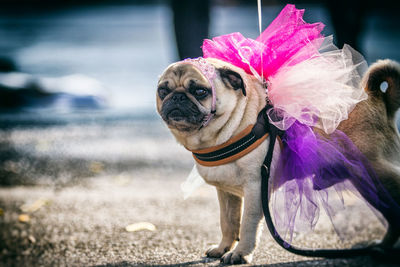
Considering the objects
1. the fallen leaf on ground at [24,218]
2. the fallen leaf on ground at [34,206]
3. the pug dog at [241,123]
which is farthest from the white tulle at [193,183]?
the fallen leaf on ground at [34,206]

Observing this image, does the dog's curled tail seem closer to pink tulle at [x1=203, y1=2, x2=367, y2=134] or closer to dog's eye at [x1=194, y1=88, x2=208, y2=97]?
pink tulle at [x1=203, y1=2, x2=367, y2=134]

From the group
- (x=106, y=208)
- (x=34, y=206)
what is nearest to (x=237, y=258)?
(x=106, y=208)

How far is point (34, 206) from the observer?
3.46 m

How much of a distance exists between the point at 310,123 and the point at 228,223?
2.45 ft

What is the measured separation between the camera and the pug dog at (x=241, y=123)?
2137 millimetres

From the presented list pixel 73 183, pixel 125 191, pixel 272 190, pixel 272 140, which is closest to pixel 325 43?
pixel 272 140

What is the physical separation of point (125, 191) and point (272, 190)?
84.5 inches

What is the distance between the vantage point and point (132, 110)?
8758mm

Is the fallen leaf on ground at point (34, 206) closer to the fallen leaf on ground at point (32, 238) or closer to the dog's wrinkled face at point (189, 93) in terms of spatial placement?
the fallen leaf on ground at point (32, 238)

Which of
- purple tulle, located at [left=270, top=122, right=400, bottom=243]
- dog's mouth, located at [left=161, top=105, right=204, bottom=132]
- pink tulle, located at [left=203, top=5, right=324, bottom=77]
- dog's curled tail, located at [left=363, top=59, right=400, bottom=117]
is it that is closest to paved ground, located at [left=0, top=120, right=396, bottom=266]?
purple tulle, located at [left=270, top=122, right=400, bottom=243]

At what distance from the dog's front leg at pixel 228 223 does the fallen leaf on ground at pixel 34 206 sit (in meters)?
1.72

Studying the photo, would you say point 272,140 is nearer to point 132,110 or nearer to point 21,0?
point 132,110

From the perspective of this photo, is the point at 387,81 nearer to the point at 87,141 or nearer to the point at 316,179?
the point at 316,179

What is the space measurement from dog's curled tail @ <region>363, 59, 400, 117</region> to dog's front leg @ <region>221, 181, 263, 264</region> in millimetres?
875
